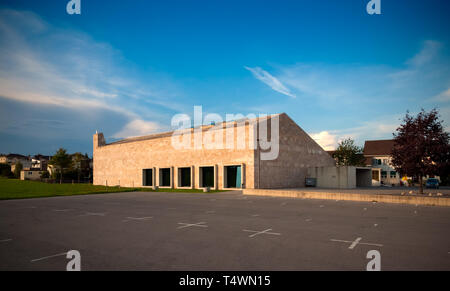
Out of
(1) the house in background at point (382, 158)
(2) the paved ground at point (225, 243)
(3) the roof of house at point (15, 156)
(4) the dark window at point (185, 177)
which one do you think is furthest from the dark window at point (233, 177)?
(3) the roof of house at point (15, 156)

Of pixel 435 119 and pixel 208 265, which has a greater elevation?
pixel 435 119

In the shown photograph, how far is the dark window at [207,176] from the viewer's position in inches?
1555

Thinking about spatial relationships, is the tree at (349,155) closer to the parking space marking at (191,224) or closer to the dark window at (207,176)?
the dark window at (207,176)

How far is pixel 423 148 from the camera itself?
76.6 ft

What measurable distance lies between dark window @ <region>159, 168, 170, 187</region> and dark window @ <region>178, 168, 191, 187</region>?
10.5 ft

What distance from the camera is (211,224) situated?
1062 cm

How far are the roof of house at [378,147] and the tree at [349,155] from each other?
653 cm

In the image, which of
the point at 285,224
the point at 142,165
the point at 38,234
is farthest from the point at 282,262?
the point at 142,165

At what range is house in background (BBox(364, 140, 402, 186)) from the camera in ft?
196

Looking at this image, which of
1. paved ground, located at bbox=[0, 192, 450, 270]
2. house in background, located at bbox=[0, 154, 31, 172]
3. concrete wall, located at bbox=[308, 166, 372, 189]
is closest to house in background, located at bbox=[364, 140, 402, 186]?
concrete wall, located at bbox=[308, 166, 372, 189]
